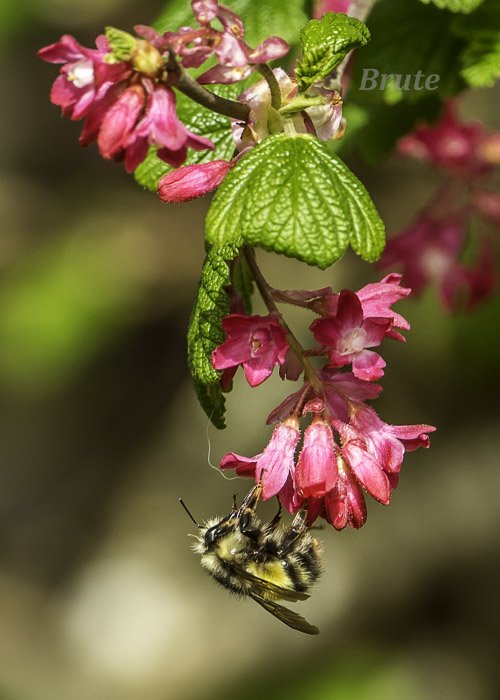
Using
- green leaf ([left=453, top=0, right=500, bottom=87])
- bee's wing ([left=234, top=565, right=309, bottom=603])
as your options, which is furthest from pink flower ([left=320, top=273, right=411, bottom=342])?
bee's wing ([left=234, top=565, right=309, bottom=603])

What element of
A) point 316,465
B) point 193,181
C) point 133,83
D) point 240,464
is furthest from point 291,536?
point 133,83

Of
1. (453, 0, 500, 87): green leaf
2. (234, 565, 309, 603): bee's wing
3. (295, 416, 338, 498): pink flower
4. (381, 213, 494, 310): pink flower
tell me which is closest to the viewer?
(295, 416, 338, 498): pink flower

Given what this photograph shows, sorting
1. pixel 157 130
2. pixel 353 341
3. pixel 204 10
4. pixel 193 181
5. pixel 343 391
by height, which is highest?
pixel 204 10

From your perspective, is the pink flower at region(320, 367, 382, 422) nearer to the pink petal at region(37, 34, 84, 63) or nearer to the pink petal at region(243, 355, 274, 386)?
the pink petal at region(243, 355, 274, 386)

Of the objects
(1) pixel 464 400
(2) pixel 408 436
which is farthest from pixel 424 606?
(2) pixel 408 436

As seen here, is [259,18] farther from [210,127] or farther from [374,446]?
[374,446]
